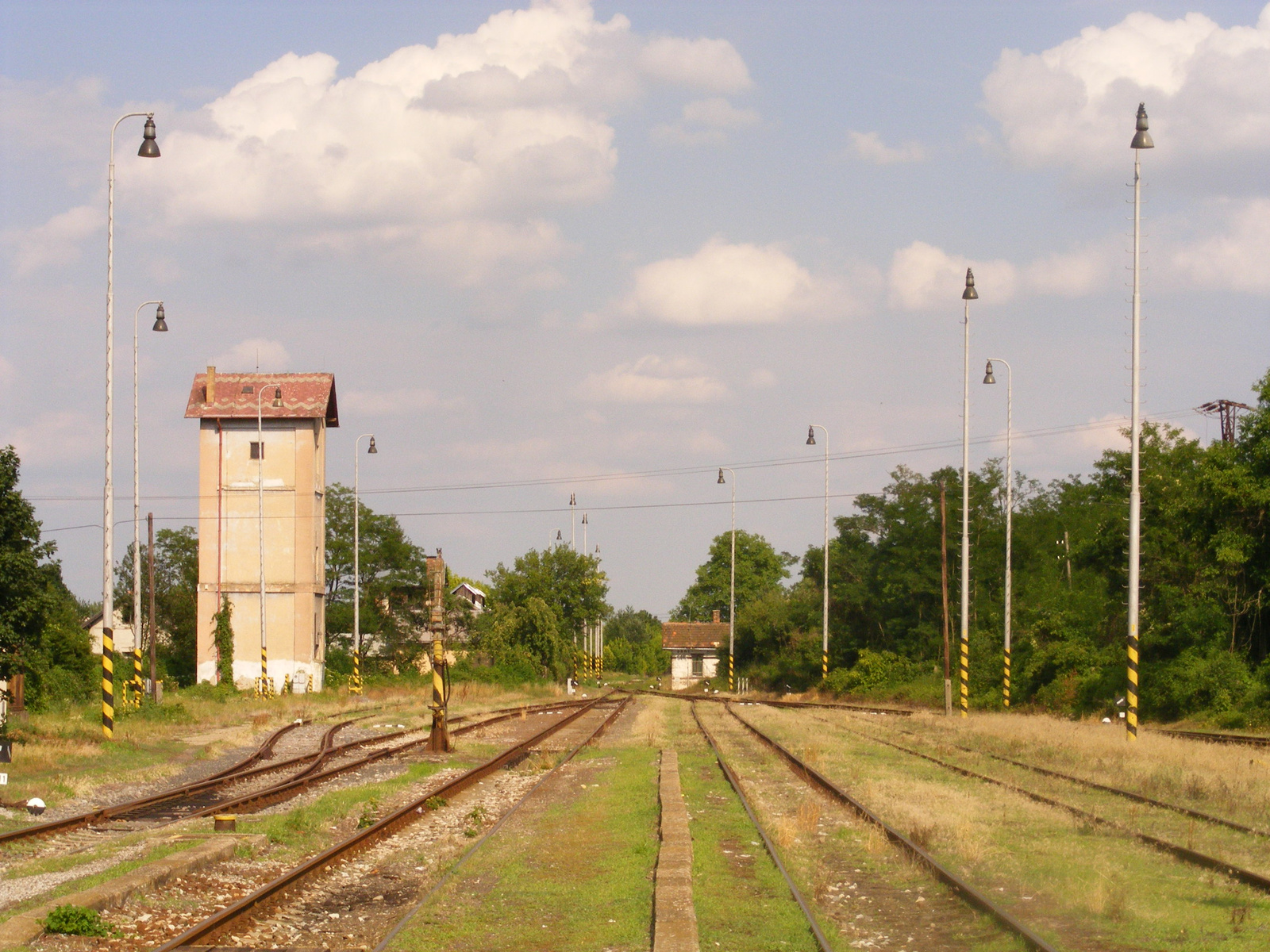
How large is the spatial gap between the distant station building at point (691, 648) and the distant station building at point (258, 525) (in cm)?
5769

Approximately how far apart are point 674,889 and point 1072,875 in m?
3.86

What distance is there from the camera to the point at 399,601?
91875 mm

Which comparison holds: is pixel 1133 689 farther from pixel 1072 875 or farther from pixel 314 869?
pixel 314 869

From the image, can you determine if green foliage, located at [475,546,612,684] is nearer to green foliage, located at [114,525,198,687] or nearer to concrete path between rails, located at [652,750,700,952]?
green foliage, located at [114,525,198,687]

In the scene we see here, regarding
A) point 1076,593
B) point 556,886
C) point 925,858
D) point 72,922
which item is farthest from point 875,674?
point 72,922

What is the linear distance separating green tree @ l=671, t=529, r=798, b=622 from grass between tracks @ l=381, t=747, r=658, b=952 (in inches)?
4657

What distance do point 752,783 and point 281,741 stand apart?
14.7 m

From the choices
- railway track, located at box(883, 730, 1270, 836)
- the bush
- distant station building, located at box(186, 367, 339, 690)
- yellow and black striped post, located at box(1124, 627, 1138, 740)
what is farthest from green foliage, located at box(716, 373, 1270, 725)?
distant station building, located at box(186, 367, 339, 690)

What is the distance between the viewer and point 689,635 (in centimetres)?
12156

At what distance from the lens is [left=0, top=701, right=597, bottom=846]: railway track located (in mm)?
15656

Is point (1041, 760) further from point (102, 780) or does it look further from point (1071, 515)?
point (1071, 515)

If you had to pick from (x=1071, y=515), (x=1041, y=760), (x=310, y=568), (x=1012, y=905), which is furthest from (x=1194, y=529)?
(x=310, y=568)

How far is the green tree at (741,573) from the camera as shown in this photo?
448ft

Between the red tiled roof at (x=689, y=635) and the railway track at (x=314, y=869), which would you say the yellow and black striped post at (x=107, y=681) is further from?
the red tiled roof at (x=689, y=635)
